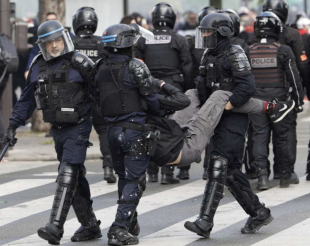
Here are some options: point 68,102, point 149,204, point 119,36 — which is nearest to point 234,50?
point 119,36

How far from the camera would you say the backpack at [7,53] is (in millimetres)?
13617

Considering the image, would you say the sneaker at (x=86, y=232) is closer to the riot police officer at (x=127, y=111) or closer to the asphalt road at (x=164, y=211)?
the asphalt road at (x=164, y=211)

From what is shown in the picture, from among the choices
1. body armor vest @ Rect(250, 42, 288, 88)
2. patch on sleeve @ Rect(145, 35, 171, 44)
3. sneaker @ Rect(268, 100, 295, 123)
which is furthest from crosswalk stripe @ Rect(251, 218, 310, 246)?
patch on sleeve @ Rect(145, 35, 171, 44)

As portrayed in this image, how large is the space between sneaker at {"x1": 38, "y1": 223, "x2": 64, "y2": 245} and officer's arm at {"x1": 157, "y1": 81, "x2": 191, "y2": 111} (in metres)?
1.29

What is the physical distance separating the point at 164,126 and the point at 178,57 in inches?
167

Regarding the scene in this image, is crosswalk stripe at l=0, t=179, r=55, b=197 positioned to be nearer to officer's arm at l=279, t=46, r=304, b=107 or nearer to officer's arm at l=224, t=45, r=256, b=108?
officer's arm at l=279, t=46, r=304, b=107

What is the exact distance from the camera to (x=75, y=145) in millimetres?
8016

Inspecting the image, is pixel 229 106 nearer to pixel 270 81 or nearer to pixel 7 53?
pixel 270 81

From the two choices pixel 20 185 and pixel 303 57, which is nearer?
pixel 303 57

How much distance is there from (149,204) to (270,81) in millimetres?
2067

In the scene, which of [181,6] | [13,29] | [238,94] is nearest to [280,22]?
[238,94]

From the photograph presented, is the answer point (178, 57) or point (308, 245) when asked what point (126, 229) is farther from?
point (178, 57)

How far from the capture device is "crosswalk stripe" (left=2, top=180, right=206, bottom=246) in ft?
27.3

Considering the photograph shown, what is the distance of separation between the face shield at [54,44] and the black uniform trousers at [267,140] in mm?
3638
